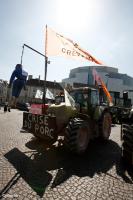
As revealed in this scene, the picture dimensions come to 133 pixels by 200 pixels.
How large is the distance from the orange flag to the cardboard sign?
8.58ft

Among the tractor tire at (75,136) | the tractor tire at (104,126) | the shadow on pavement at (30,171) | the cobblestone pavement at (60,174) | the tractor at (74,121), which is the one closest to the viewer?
the cobblestone pavement at (60,174)

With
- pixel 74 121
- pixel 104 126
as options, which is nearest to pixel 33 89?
pixel 104 126

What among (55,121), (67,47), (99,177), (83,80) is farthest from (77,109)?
(83,80)

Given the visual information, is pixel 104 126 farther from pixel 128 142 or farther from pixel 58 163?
pixel 58 163

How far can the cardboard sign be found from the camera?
736 centimetres

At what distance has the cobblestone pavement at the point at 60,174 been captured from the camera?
425cm

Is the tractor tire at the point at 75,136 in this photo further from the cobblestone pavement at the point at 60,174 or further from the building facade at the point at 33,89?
the building facade at the point at 33,89

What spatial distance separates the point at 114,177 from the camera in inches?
211

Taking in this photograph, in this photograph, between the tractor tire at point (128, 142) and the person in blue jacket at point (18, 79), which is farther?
the person in blue jacket at point (18, 79)

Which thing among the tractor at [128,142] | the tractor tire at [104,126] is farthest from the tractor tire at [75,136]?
the tractor tire at [104,126]

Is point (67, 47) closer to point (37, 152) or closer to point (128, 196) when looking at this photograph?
point (37, 152)

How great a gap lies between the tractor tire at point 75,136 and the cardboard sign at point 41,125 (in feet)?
1.88

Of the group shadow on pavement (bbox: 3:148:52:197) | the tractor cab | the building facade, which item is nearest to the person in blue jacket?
shadow on pavement (bbox: 3:148:52:197)

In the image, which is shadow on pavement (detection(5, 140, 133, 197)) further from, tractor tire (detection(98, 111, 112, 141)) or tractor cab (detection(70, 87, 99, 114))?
tractor cab (detection(70, 87, 99, 114))
